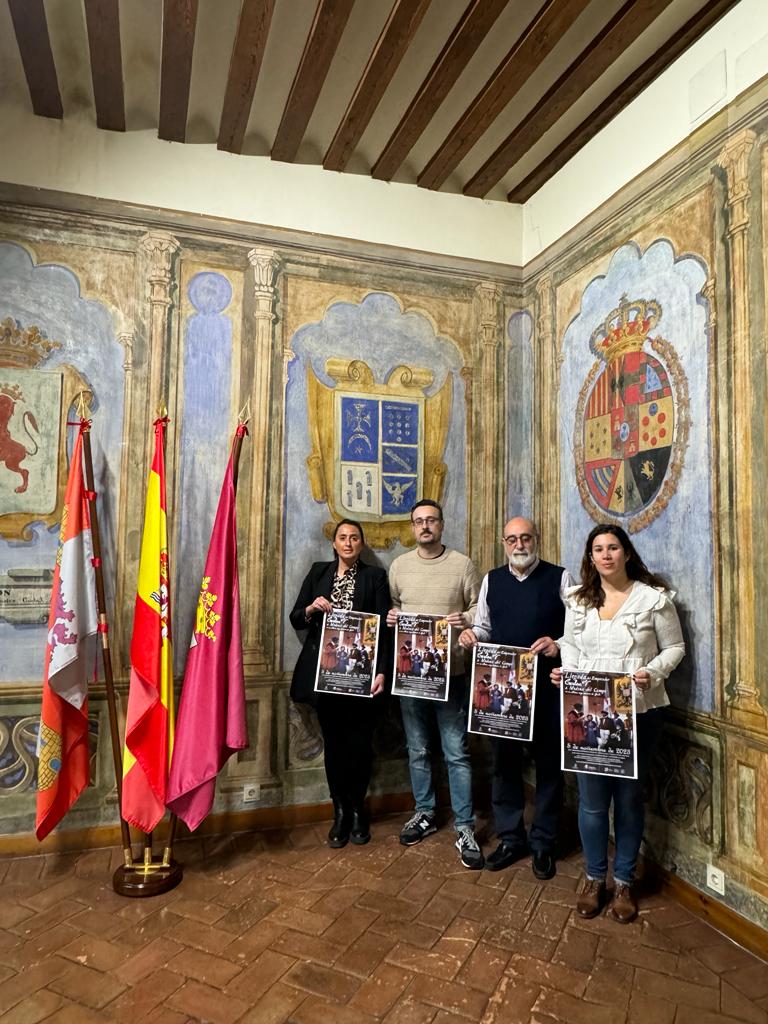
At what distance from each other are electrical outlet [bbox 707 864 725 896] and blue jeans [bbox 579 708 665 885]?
1.03ft

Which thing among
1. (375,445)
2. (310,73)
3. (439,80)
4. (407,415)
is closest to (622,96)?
(439,80)

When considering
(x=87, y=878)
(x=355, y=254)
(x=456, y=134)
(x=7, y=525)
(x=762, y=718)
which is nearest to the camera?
(x=762, y=718)

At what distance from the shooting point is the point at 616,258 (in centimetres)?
371

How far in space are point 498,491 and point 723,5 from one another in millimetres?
2653

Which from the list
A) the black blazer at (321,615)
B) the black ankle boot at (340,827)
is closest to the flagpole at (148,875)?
the black ankle boot at (340,827)

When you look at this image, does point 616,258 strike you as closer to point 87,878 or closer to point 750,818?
point 750,818

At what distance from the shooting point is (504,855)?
3344 millimetres

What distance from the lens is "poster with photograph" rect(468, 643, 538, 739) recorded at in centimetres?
320

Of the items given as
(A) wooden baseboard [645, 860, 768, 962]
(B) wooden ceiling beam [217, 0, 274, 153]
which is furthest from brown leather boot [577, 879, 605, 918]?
(B) wooden ceiling beam [217, 0, 274, 153]

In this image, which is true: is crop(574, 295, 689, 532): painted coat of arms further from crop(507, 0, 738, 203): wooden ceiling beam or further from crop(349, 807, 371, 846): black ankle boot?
crop(349, 807, 371, 846): black ankle boot

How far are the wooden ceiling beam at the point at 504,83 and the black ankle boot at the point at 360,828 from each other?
3.80 metres

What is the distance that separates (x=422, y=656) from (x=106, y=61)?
3.30m

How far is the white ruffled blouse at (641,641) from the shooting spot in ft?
9.41

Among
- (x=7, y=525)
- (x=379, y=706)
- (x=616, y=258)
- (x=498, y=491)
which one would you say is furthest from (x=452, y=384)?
(x=7, y=525)
